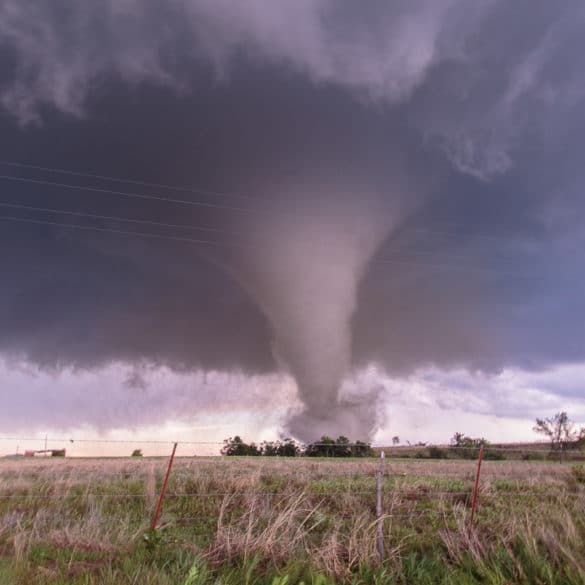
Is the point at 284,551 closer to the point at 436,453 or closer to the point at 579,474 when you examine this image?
the point at 579,474

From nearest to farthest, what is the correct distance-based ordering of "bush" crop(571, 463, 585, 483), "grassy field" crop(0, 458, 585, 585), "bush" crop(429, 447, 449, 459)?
"grassy field" crop(0, 458, 585, 585) → "bush" crop(571, 463, 585, 483) → "bush" crop(429, 447, 449, 459)

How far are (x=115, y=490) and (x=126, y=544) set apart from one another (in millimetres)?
7771

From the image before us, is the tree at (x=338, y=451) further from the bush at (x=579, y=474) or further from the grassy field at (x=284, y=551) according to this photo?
the grassy field at (x=284, y=551)

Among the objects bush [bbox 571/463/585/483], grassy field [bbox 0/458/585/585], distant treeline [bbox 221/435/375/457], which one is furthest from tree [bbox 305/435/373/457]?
grassy field [bbox 0/458/585/585]

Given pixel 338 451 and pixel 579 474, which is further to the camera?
pixel 338 451

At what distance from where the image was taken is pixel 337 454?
343ft

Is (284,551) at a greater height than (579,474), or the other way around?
(579,474)

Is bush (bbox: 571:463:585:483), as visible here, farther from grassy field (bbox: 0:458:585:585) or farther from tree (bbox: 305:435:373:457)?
tree (bbox: 305:435:373:457)

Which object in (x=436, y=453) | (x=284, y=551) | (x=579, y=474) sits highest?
(x=436, y=453)

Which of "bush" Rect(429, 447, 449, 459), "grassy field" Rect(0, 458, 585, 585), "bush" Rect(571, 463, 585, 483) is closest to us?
"grassy field" Rect(0, 458, 585, 585)

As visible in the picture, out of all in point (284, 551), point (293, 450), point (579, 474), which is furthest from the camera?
point (293, 450)

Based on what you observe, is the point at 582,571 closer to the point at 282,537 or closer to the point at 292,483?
the point at 282,537

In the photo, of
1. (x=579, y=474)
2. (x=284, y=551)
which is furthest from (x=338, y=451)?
(x=284, y=551)

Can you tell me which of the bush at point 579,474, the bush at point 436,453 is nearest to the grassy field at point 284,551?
the bush at point 579,474
